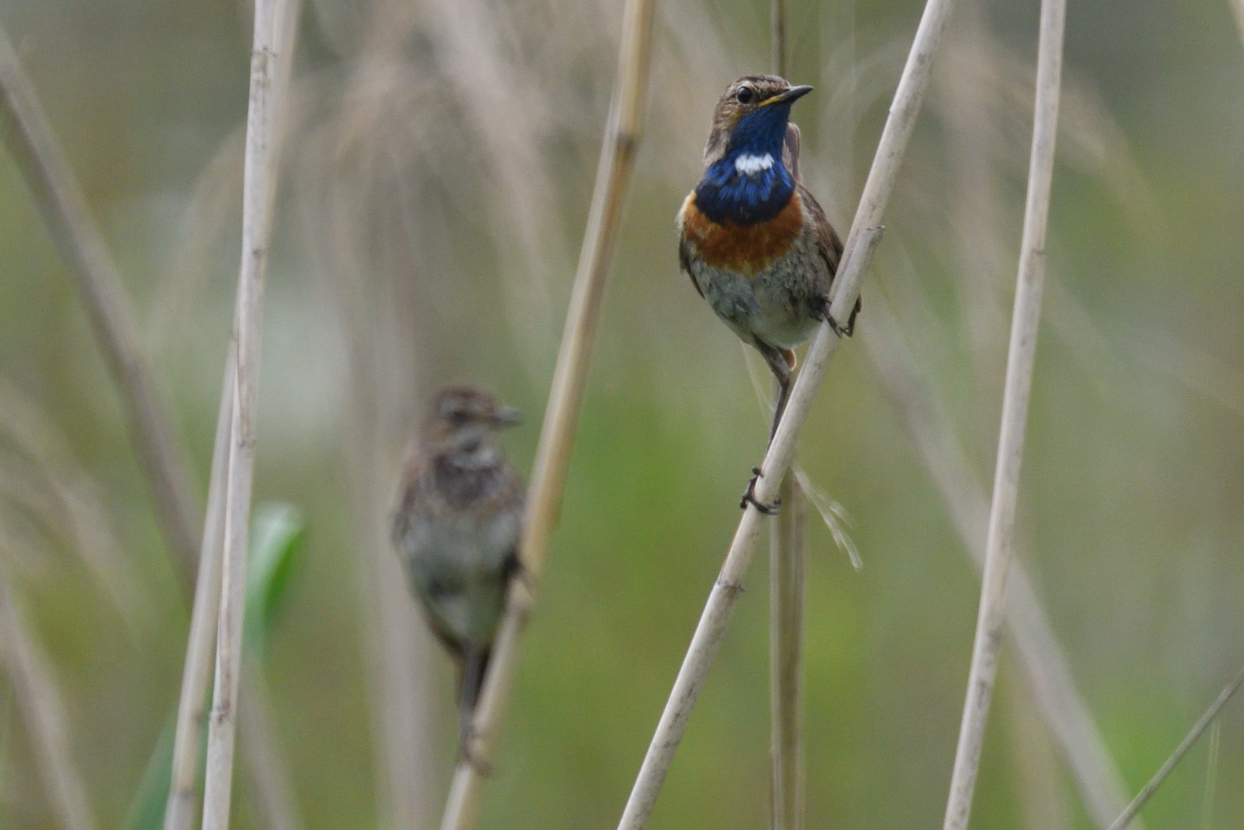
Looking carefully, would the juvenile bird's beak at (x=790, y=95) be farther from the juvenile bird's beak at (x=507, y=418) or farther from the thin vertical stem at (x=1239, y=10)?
the juvenile bird's beak at (x=507, y=418)

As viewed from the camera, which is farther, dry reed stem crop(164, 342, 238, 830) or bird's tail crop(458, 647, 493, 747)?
bird's tail crop(458, 647, 493, 747)

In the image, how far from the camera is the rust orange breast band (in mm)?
2778

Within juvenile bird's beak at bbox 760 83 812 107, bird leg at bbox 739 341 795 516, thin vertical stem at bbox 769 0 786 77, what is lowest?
bird leg at bbox 739 341 795 516

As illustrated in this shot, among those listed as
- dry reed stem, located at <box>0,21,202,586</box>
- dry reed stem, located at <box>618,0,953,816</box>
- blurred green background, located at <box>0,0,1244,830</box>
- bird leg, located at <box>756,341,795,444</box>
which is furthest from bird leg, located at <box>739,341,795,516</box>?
dry reed stem, located at <box>0,21,202,586</box>

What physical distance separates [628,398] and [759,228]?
225 centimetres

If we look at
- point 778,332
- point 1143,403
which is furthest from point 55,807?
point 1143,403

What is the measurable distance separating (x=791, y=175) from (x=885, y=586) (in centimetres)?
198

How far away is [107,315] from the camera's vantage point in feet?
8.38

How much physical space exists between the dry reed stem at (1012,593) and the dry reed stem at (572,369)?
92cm

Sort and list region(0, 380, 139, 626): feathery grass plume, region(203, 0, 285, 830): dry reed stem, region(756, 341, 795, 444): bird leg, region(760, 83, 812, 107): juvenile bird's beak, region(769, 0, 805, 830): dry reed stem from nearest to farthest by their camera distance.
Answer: region(203, 0, 285, 830): dry reed stem < region(769, 0, 805, 830): dry reed stem < region(760, 83, 812, 107): juvenile bird's beak < region(0, 380, 139, 626): feathery grass plume < region(756, 341, 795, 444): bird leg

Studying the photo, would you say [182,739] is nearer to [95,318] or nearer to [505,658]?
[505,658]

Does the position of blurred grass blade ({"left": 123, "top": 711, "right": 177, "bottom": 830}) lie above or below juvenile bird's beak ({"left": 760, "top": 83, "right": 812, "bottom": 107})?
below

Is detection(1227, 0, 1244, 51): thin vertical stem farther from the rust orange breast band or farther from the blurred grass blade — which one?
the blurred grass blade

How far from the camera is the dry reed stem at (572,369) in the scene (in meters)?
2.16
